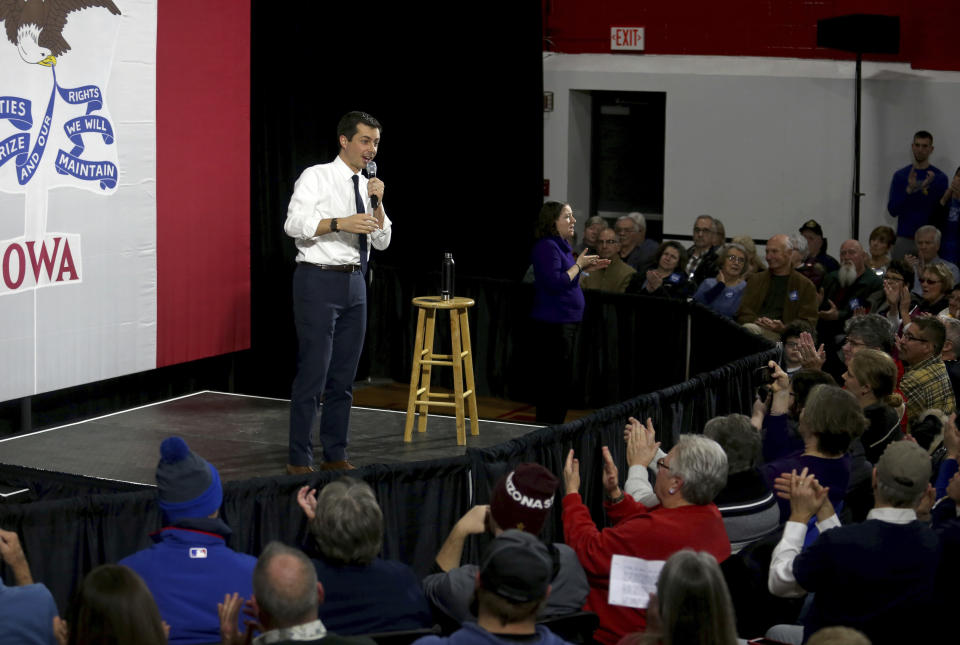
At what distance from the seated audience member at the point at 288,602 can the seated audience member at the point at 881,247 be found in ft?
22.6

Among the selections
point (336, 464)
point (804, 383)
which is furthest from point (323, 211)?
point (804, 383)

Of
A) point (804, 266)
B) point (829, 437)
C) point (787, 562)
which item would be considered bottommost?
point (787, 562)

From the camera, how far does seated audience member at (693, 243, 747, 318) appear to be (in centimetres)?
820

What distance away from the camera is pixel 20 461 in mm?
6289

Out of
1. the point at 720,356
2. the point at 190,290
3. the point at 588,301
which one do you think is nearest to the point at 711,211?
the point at 588,301

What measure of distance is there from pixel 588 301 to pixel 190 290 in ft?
8.65

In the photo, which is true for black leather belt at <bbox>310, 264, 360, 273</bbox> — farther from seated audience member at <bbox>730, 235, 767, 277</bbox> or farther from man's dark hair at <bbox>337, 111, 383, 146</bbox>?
seated audience member at <bbox>730, 235, 767, 277</bbox>

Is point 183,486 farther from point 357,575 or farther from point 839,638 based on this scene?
point 839,638

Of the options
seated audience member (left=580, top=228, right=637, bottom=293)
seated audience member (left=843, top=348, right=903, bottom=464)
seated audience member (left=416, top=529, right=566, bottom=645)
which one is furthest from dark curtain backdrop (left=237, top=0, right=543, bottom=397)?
seated audience member (left=416, top=529, right=566, bottom=645)

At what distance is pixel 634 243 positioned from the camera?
9789 millimetres

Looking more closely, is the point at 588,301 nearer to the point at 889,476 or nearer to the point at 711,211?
the point at 711,211

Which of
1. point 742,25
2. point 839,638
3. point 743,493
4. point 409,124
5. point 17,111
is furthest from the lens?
point 742,25

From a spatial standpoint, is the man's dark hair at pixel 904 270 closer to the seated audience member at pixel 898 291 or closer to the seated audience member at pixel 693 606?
the seated audience member at pixel 898 291

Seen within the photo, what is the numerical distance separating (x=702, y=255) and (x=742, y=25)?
104 inches
